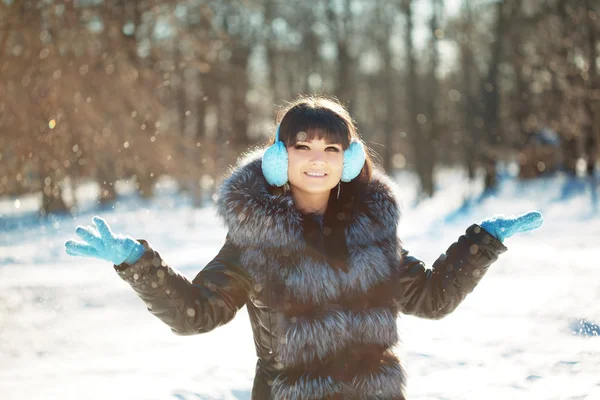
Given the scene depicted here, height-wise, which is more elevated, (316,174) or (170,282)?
(316,174)

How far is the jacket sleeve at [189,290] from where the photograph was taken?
6.31 feet

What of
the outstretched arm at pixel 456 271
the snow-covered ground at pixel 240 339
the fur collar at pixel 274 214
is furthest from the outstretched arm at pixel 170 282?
the outstretched arm at pixel 456 271

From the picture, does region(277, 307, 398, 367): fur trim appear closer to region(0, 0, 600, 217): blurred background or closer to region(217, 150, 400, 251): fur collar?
region(217, 150, 400, 251): fur collar

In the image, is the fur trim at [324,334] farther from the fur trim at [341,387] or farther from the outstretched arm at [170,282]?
the outstretched arm at [170,282]

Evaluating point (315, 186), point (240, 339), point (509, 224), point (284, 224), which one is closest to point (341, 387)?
point (284, 224)

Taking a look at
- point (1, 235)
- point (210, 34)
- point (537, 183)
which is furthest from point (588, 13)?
point (1, 235)

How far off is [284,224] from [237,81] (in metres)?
17.0

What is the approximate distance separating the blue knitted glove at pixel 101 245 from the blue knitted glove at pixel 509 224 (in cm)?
131

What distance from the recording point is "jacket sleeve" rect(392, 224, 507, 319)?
2221 millimetres

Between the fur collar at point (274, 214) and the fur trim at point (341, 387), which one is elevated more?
the fur collar at point (274, 214)

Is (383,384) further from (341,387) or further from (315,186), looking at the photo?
(315,186)

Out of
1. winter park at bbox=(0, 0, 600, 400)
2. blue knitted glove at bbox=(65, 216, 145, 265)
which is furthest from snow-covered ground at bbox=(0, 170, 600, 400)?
blue knitted glove at bbox=(65, 216, 145, 265)

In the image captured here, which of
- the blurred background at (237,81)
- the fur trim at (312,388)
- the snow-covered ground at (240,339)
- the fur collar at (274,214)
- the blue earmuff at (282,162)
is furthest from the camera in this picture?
the blurred background at (237,81)

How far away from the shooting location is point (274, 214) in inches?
83.0
